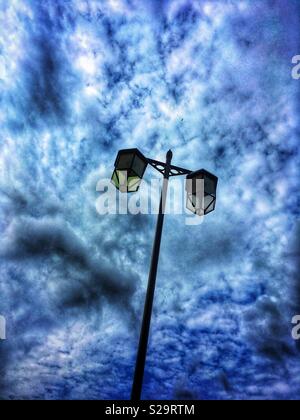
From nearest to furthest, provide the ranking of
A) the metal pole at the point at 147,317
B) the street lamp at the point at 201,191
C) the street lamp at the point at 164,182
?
the metal pole at the point at 147,317
the street lamp at the point at 164,182
the street lamp at the point at 201,191

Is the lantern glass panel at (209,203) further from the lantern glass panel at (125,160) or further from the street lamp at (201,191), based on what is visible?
the lantern glass panel at (125,160)

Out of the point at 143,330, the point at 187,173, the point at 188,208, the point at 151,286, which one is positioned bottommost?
the point at 143,330

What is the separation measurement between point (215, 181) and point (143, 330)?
3341 millimetres

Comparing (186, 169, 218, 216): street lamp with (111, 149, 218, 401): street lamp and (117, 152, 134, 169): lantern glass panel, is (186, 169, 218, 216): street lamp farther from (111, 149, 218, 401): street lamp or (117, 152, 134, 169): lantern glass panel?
(117, 152, 134, 169): lantern glass panel

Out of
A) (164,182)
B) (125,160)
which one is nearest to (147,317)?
(164,182)

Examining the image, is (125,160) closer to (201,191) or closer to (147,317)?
(201,191)

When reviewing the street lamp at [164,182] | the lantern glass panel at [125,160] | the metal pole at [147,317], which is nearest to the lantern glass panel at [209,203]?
the street lamp at [164,182]

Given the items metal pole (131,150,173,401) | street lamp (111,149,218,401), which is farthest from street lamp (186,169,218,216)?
metal pole (131,150,173,401)
